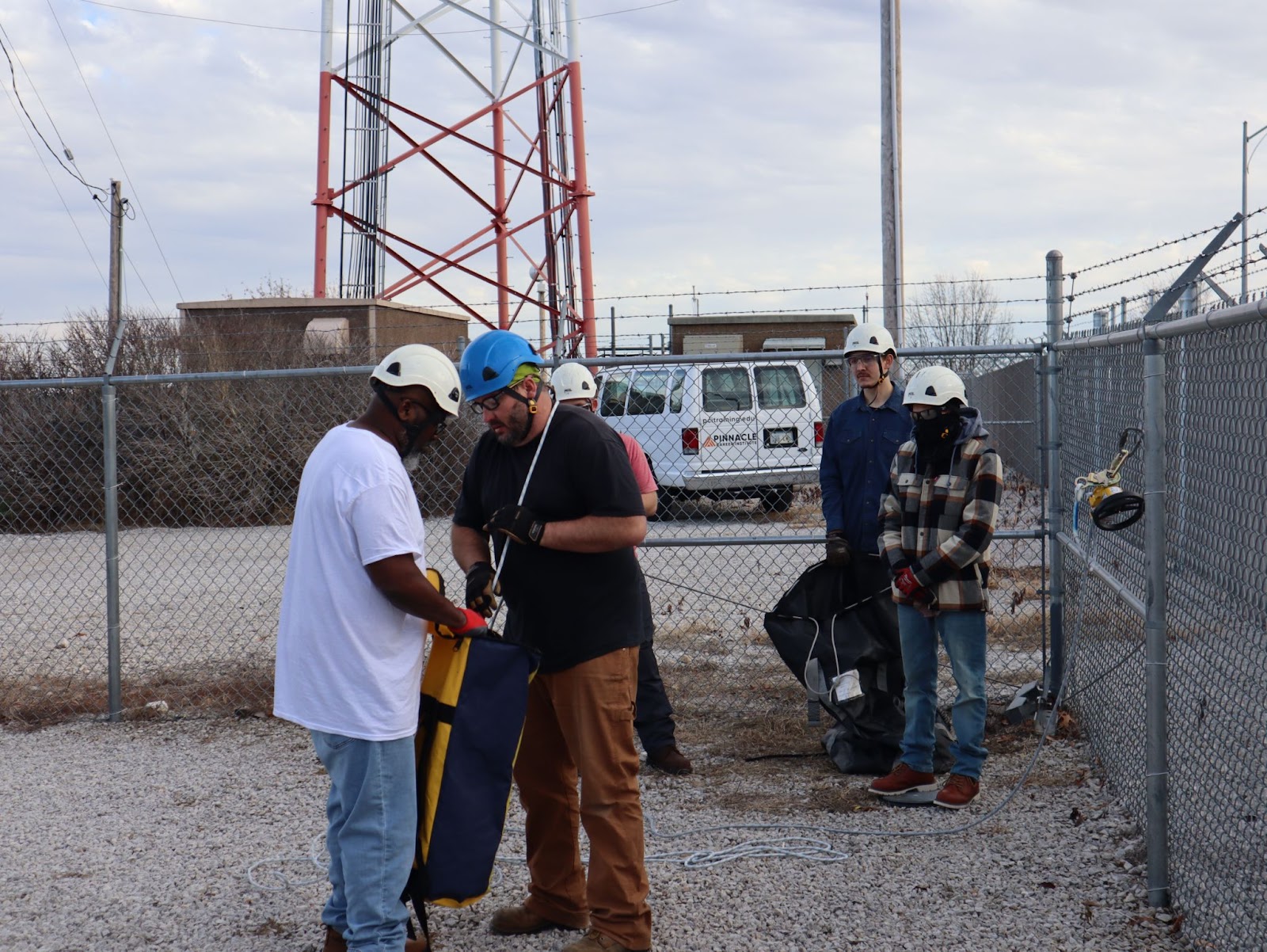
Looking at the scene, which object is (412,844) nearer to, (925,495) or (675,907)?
(675,907)

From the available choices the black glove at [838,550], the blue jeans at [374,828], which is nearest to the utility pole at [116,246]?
the black glove at [838,550]

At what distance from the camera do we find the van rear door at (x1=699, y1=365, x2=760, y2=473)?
12.1 meters

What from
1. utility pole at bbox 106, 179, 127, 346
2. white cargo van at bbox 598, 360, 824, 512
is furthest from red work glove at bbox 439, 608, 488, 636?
utility pole at bbox 106, 179, 127, 346

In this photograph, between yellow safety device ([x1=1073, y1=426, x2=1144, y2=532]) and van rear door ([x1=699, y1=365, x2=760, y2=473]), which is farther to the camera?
van rear door ([x1=699, y1=365, x2=760, y2=473])

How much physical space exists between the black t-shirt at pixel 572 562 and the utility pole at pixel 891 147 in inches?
343

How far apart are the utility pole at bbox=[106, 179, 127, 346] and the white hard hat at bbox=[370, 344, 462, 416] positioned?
69.4ft

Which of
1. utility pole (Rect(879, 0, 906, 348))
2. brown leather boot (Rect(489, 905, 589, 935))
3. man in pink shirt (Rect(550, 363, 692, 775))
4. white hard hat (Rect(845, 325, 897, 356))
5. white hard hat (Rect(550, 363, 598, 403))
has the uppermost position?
utility pole (Rect(879, 0, 906, 348))

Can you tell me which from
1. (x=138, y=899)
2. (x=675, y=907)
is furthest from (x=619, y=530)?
(x=138, y=899)

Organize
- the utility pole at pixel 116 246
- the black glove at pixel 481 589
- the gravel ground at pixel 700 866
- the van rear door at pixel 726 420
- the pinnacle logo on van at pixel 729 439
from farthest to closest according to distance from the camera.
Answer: the utility pole at pixel 116 246 < the pinnacle logo on van at pixel 729 439 < the van rear door at pixel 726 420 < the gravel ground at pixel 700 866 < the black glove at pixel 481 589

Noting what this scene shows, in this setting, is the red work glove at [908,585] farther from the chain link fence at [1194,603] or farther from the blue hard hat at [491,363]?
the blue hard hat at [491,363]

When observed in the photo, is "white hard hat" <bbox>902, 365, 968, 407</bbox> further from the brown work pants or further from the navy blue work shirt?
the brown work pants

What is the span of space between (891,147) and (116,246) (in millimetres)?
16551

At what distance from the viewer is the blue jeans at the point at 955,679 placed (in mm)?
5242

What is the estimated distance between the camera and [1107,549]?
5457 millimetres
